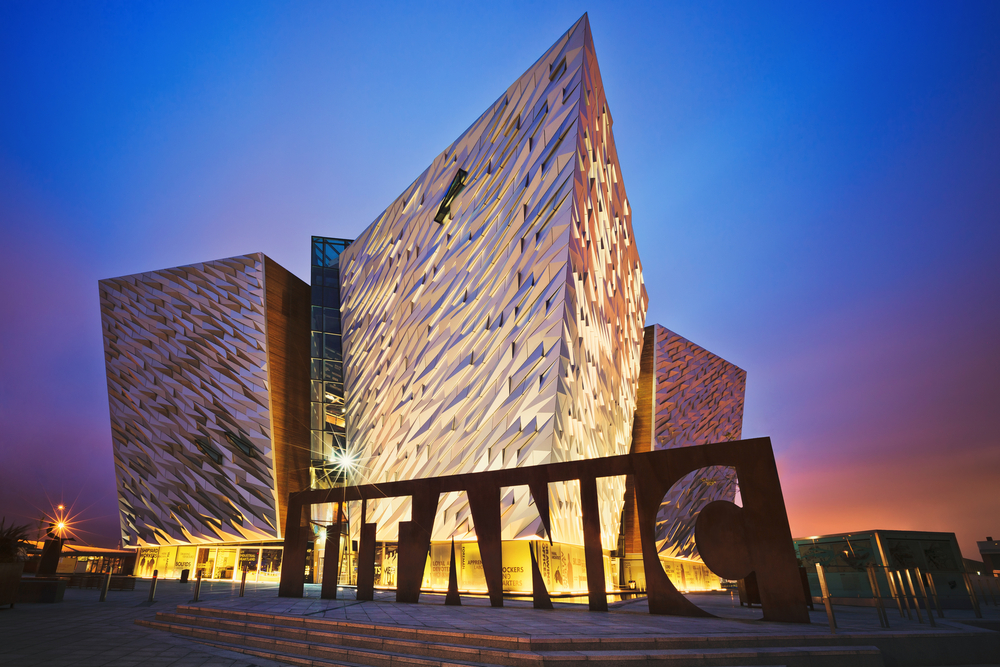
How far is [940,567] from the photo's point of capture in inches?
694

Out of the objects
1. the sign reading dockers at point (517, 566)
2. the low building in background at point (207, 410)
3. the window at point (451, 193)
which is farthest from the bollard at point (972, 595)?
the low building in background at point (207, 410)

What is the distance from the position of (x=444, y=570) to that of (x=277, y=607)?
7.22 metres

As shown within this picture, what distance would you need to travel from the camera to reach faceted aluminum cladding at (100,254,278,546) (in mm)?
24125

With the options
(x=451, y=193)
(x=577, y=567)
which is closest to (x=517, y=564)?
(x=577, y=567)

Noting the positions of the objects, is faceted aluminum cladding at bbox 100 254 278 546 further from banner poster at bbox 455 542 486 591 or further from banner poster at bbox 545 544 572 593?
banner poster at bbox 545 544 572 593

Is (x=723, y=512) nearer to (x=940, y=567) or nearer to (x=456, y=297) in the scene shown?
(x=456, y=297)

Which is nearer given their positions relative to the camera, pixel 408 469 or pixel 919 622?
pixel 919 622

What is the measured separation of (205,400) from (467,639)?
22242mm

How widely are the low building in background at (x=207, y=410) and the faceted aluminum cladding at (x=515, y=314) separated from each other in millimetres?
4077

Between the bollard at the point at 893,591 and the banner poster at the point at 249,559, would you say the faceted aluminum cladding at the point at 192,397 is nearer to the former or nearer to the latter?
the banner poster at the point at 249,559

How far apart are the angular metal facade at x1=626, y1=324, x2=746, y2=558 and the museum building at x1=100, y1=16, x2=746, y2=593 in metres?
0.15

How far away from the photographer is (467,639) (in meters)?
6.80

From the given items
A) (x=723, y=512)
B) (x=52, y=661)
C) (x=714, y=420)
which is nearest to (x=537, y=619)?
(x=723, y=512)

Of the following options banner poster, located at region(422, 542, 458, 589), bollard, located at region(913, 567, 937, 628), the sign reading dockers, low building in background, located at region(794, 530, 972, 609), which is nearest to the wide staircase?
bollard, located at region(913, 567, 937, 628)
